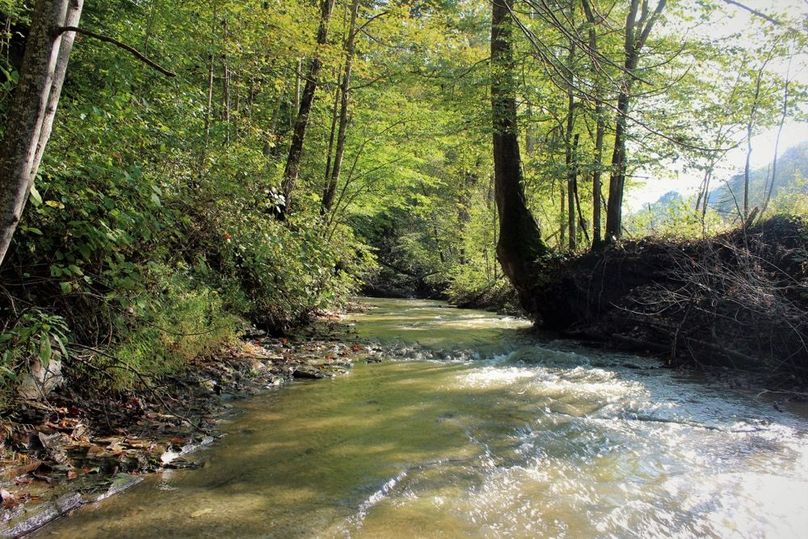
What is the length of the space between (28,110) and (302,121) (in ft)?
29.9

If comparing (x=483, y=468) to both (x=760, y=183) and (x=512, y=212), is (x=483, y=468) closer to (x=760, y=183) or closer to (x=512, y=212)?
(x=512, y=212)

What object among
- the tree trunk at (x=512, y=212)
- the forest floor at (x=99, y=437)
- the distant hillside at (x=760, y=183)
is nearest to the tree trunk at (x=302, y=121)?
the tree trunk at (x=512, y=212)

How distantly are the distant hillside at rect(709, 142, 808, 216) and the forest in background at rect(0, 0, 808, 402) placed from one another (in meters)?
0.37

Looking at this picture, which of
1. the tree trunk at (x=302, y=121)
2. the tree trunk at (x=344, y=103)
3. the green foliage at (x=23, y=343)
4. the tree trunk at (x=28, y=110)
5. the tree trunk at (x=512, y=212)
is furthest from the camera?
the tree trunk at (x=344, y=103)

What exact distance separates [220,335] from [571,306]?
740cm

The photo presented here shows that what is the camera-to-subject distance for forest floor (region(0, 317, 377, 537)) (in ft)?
→ 9.60

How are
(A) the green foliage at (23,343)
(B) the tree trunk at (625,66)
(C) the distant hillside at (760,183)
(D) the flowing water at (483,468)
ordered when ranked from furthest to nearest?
(C) the distant hillside at (760,183) < (B) the tree trunk at (625,66) < (A) the green foliage at (23,343) < (D) the flowing water at (483,468)

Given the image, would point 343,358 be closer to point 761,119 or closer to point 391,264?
point 761,119

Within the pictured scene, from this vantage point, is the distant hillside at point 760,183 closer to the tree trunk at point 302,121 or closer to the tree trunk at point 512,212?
the tree trunk at point 512,212

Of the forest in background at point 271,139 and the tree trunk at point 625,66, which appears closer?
the forest in background at point 271,139

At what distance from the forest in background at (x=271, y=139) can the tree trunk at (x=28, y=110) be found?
0.20 feet

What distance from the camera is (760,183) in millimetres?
15812

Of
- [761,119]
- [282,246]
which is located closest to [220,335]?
[282,246]

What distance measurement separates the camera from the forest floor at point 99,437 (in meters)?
2.93
